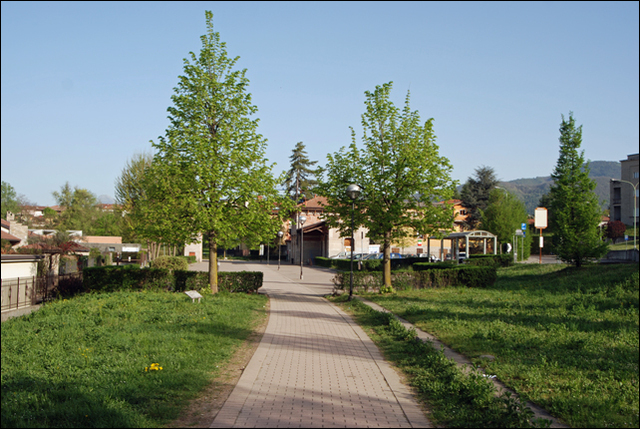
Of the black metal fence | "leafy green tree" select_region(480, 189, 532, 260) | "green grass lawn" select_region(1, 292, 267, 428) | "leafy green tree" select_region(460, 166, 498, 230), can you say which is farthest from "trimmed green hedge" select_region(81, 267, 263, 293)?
"leafy green tree" select_region(460, 166, 498, 230)

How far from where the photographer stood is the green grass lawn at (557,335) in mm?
6066

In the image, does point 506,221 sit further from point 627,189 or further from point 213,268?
point 627,189

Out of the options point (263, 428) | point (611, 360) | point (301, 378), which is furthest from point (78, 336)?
point (611, 360)

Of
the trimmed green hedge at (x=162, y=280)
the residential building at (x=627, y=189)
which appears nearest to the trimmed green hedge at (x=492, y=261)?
the trimmed green hedge at (x=162, y=280)

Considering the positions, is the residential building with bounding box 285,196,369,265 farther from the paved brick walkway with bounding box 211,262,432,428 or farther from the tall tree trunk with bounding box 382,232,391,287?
the paved brick walkway with bounding box 211,262,432,428

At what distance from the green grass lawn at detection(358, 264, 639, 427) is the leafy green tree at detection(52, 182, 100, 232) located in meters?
66.7

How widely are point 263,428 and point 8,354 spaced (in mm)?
7362

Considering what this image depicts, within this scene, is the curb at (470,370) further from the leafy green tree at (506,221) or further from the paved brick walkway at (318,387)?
the leafy green tree at (506,221)

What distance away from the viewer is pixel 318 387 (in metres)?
6.70

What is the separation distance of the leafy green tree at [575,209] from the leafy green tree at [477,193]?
43.7 meters

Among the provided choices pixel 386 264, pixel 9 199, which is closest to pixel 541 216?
pixel 386 264

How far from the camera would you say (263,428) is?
16.2 ft

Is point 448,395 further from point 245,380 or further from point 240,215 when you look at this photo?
point 240,215

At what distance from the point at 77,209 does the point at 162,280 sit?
66.9m
